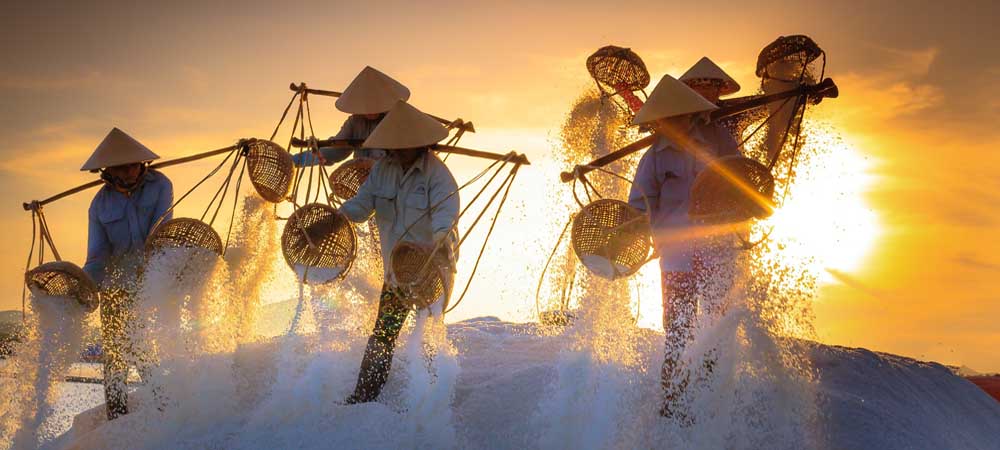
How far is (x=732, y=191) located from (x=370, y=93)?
308 centimetres

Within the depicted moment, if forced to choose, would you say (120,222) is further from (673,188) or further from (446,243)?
(673,188)

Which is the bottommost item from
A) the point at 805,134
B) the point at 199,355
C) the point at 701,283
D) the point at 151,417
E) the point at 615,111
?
the point at 151,417

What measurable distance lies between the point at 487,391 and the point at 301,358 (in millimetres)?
1211

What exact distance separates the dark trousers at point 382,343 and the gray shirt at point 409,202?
177 mm

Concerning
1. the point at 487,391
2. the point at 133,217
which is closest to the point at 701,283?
the point at 487,391

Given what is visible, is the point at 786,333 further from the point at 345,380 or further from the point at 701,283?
the point at 345,380

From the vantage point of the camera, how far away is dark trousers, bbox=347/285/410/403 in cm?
486

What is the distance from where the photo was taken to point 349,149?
6.38 meters

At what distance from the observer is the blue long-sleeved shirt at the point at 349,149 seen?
6.09 m

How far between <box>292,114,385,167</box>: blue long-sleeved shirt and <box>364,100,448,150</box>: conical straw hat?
1003 millimetres

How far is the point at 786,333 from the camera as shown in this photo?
4.96 m

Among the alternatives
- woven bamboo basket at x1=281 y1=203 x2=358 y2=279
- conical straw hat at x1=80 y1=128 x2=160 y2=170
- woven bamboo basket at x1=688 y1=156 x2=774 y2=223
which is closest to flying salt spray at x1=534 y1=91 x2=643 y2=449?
woven bamboo basket at x1=688 y1=156 x2=774 y2=223

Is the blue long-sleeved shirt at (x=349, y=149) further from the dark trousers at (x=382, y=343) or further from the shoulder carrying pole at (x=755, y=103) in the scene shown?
the shoulder carrying pole at (x=755, y=103)

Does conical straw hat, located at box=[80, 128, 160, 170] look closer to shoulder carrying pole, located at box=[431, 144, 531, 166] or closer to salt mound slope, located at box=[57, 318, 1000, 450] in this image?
salt mound slope, located at box=[57, 318, 1000, 450]
